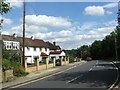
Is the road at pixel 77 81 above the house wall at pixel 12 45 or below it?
below

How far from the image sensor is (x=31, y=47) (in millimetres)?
84125

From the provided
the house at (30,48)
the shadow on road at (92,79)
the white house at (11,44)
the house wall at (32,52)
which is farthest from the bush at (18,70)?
the house wall at (32,52)

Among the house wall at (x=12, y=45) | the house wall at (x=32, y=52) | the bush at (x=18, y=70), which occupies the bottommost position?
the bush at (x=18, y=70)

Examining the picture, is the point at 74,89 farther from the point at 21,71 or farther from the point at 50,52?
the point at 50,52

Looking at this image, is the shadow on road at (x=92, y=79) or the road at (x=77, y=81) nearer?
the road at (x=77, y=81)

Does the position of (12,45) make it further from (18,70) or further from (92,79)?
(92,79)

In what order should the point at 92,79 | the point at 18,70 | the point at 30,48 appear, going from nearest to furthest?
the point at 92,79 < the point at 18,70 < the point at 30,48

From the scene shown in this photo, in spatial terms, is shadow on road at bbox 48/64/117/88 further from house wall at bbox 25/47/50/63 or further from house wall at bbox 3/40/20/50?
house wall at bbox 25/47/50/63

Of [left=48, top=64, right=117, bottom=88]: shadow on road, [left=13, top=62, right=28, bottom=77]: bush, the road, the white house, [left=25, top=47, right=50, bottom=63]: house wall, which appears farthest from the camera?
[left=25, top=47, right=50, bottom=63]: house wall

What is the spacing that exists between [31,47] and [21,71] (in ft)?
161

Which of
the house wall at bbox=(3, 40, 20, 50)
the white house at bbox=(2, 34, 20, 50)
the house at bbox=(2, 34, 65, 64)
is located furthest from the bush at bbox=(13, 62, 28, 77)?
the house wall at bbox=(3, 40, 20, 50)

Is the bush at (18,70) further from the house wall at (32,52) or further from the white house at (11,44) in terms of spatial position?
the house wall at (32,52)

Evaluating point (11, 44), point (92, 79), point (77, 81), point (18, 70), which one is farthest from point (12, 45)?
point (77, 81)

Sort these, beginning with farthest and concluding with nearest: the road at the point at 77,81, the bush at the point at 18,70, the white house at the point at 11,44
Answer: the white house at the point at 11,44 < the bush at the point at 18,70 < the road at the point at 77,81
